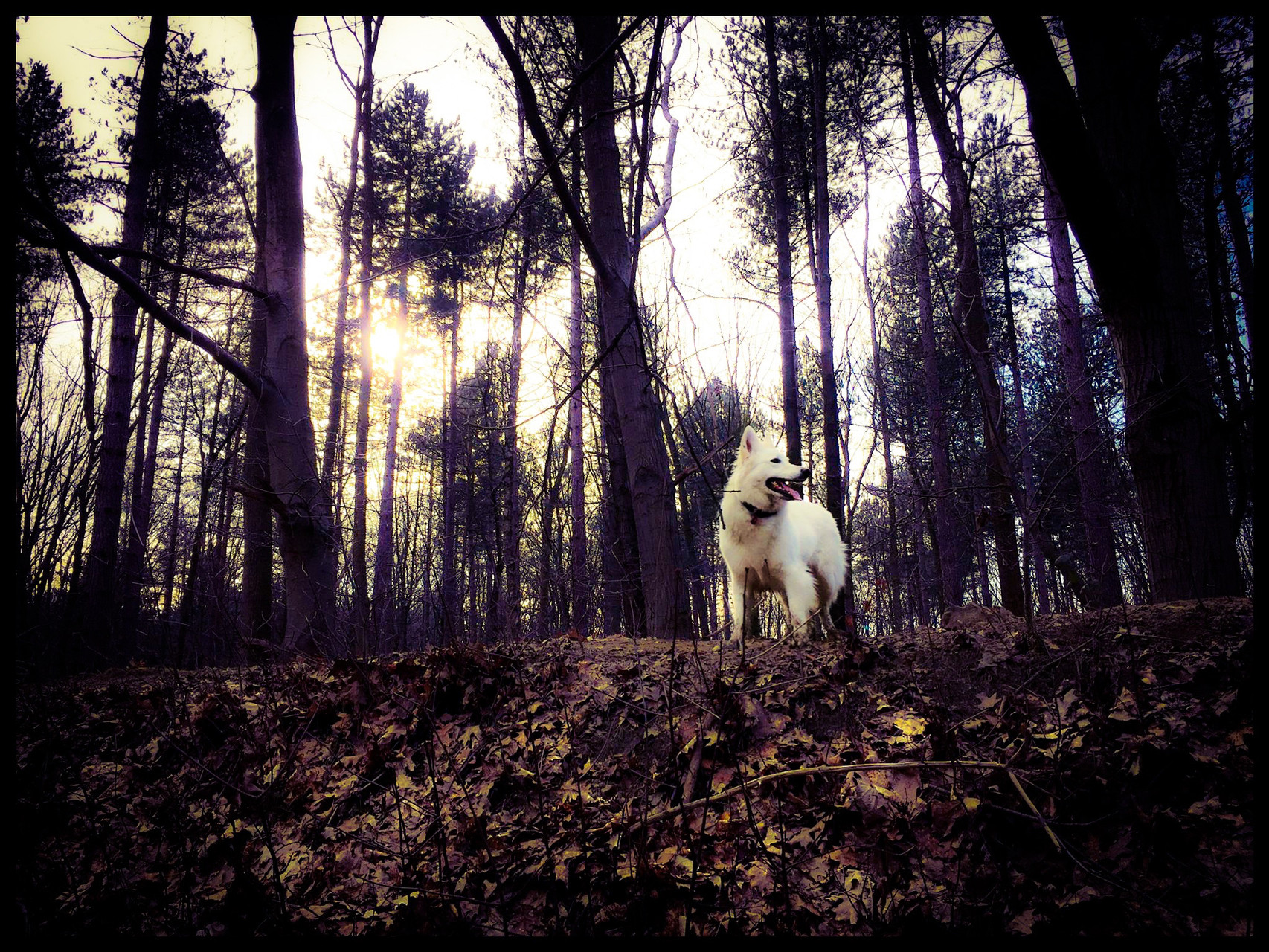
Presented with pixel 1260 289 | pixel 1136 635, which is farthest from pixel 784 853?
pixel 1136 635

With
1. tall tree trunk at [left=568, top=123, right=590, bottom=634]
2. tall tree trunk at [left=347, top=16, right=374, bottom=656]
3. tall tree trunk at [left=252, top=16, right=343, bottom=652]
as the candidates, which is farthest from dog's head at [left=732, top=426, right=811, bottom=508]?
tall tree trunk at [left=347, top=16, right=374, bottom=656]

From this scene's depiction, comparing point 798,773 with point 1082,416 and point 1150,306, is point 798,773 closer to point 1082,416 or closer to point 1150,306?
point 1150,306

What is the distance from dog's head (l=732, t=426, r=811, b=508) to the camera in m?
5.34

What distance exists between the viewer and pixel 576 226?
99.6 inches

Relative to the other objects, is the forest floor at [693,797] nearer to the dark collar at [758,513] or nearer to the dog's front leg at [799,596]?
the dog's front leg at [799,596]

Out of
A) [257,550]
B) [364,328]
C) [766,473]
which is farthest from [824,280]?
[364,328]

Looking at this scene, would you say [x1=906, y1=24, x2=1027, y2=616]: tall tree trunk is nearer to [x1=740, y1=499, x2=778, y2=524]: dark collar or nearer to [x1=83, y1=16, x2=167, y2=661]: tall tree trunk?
[x1=740, y1=499, x2=778, y2=524]: dark collar

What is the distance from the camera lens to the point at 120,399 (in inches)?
313

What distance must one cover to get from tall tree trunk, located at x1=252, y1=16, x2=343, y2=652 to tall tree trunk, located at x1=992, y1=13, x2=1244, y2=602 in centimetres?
643

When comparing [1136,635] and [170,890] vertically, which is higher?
[1136,635]

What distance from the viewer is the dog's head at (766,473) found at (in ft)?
17.5

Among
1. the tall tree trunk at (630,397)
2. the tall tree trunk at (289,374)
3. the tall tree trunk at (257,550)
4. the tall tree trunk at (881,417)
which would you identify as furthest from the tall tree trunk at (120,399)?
the tall tree trunk at (881,417)

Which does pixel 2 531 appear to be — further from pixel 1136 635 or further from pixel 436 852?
pixel 1136 635

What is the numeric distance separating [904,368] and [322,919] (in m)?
18.5
